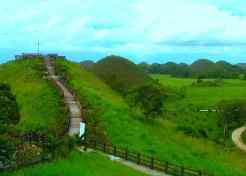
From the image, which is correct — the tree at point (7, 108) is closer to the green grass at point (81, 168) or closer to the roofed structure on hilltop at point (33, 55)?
the green grass at point (81, 168)

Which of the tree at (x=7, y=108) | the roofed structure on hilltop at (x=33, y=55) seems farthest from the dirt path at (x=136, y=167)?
the roofed structure on hilltop at (x=33, y=55)

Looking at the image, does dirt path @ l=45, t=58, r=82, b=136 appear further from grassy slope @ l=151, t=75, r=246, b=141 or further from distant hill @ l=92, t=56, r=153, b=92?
distant hill @ l=92, t=56, r=153, b=92

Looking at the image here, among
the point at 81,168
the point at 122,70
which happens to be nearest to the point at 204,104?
the point at 122,70

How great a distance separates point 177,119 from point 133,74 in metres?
60.5

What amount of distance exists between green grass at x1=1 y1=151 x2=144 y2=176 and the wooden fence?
2228 mm

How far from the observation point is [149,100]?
A: 250 feet

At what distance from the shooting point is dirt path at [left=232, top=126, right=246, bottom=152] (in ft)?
265

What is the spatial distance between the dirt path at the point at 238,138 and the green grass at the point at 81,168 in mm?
40737

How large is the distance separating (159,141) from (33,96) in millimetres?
24577

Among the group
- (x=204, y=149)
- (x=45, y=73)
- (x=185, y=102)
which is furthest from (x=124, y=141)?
(x=185, y=102)

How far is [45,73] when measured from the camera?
3767 inches

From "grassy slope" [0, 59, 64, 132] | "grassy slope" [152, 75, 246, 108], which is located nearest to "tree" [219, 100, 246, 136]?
"grassy slope" [152, 75, 246, 108]

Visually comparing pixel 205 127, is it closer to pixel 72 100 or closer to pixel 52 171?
pixel 72 100

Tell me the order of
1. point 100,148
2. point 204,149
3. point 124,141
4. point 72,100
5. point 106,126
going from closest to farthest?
point 100,148
point 124,141
point 106,126
point 204,149
point 72,100
